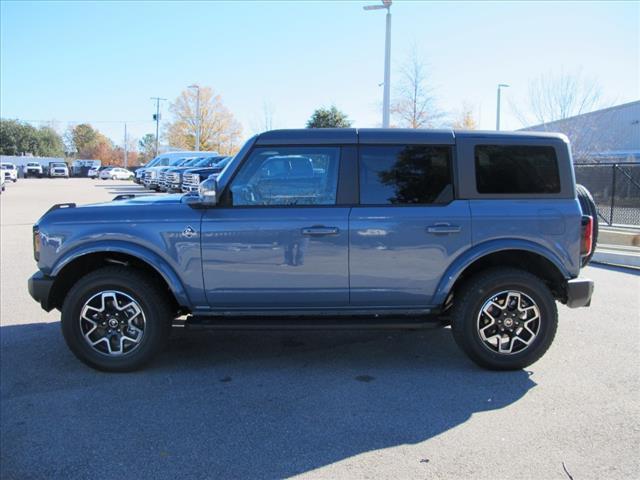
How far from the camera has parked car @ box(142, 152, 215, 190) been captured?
30362 millimetres

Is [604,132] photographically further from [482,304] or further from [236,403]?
[236,403]

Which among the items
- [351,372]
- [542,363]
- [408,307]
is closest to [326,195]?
[408,307]

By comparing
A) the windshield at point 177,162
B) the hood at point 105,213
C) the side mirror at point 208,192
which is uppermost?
the windshield at point 177,162

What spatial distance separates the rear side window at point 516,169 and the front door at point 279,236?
1210 mm

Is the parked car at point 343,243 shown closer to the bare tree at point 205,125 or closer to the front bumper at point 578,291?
the front bumper at point 578,291

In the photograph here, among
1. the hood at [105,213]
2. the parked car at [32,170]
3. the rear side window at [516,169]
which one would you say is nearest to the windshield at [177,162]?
the hood at [105,213]

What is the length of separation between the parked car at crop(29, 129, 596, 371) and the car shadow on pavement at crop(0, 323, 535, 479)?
1.27 ft

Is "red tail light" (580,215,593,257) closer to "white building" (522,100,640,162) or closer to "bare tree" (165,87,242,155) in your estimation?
"white building" (522,100,640,162)

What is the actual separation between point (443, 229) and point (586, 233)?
122 cm

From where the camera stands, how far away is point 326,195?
4.36 m

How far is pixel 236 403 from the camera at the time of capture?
3.85 meters

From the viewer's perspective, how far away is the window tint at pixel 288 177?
4.36 meters

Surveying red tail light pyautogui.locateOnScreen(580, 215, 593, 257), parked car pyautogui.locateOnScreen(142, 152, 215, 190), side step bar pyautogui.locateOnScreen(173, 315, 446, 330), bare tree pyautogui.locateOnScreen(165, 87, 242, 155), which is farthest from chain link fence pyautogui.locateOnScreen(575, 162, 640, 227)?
bare tree pyautogui.locateOnScreen(165, 87, 242, 155)

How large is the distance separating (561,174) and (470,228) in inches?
35.8
